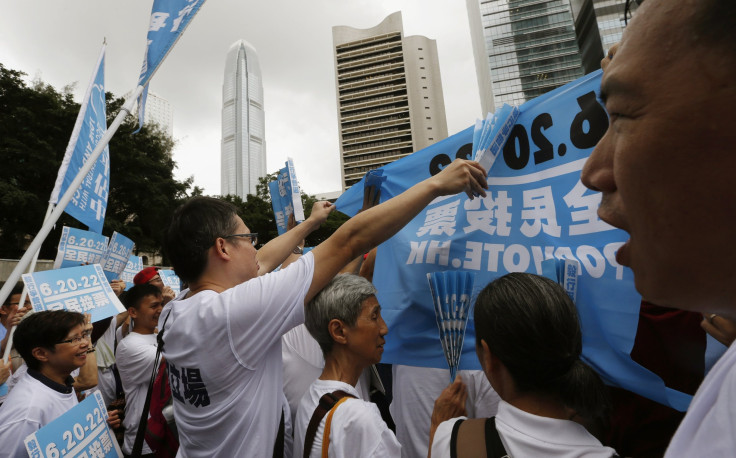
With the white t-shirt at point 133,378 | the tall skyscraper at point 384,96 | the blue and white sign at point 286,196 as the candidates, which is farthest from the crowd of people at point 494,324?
the tall skyscraper at point 384,96

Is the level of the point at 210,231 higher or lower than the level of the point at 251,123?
lower

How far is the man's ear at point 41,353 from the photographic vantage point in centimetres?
229

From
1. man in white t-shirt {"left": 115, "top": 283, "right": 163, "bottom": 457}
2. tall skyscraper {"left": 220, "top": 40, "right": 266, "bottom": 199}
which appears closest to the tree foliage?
man in white t-shirt {"left": 115, "top": 283, "right": 163, "bottom": 457}

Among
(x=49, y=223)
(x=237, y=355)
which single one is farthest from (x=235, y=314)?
(x=49, y=223)

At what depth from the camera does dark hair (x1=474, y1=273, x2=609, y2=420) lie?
1068 millimetres

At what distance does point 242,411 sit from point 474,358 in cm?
99

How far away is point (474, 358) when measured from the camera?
→ 1.73 m

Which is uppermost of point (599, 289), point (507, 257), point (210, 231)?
point (210, 231)

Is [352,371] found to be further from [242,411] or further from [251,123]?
[251,123]

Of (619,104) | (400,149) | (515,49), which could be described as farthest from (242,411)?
(400,149)

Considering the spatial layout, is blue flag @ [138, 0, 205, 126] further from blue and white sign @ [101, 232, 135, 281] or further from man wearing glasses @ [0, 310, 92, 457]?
blue and white sign @ [101, 232, 135, 281]

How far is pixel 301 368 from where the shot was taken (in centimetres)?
207

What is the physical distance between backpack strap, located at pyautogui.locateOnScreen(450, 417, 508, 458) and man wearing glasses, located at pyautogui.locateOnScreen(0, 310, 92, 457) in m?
2.11

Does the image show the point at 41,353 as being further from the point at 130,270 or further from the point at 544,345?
the point at 130,270
